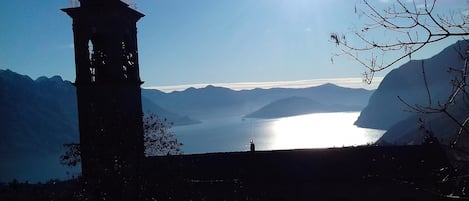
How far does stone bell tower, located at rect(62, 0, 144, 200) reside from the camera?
→ 1928 cm

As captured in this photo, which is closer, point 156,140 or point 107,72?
point 156,140

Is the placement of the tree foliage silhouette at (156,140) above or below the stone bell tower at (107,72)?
below

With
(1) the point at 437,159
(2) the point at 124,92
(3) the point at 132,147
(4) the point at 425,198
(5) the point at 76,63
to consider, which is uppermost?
(5) the point at 76,63

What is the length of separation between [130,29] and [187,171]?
8.97m

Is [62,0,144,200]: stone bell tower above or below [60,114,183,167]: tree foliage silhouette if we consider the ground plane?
above

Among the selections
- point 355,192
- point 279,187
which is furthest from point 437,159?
point 279,187

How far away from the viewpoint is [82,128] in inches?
808

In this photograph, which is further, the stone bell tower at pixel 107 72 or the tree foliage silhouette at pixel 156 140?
the tree foliage silhouette at pixel 156 140

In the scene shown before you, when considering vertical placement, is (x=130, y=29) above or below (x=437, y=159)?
above

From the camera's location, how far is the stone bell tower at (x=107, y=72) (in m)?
19.3

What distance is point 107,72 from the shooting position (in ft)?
68.7

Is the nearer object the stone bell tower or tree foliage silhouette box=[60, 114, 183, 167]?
the stone bell tower

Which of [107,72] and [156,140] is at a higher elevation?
[107,72]

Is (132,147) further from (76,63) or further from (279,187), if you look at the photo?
(279,187)
